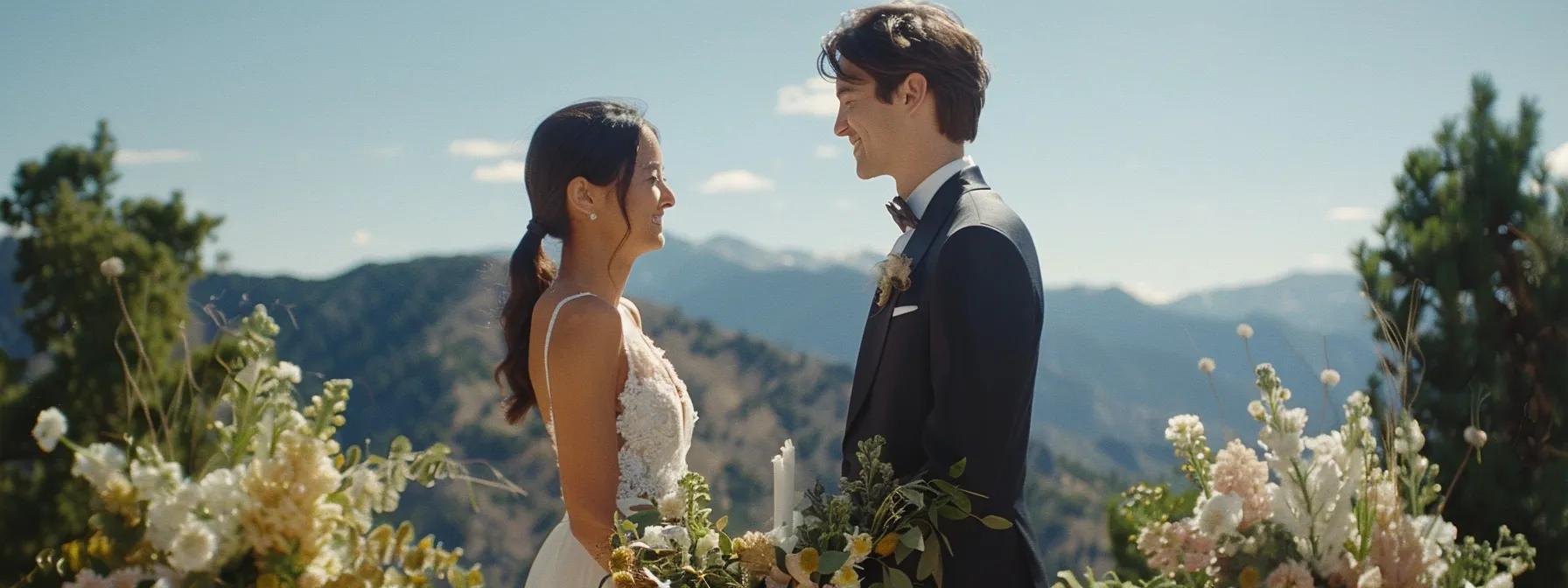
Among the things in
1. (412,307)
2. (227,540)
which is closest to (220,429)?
(227,540)

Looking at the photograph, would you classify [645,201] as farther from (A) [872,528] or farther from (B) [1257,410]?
(B) [1257,410]

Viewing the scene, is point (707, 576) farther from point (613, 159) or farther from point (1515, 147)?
point (1515, 147)

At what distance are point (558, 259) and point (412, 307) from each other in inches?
3717

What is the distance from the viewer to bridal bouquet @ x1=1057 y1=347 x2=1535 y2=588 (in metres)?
2.47

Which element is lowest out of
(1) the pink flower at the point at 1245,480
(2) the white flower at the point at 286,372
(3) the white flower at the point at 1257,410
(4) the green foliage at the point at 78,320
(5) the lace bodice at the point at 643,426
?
(4) the green foliage at the point at 78,320

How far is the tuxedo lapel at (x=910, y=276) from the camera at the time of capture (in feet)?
9.11

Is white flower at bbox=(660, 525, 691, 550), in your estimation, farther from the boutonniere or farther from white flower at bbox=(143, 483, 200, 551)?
white flower at bbox=(143, 483, 200, 551)

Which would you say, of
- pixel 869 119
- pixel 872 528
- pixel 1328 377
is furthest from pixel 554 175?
pixel 1328 377

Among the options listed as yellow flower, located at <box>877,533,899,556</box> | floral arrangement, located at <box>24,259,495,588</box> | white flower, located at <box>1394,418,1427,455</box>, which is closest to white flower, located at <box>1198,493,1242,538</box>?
white flower, located at <box>1394,418,1427,455</box>

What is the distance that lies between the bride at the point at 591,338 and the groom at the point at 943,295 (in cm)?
75

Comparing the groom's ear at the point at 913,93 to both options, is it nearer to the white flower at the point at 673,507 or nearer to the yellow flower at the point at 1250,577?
the white flower at the point at 673,507

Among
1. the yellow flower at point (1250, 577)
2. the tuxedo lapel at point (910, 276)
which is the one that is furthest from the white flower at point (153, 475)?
the yellow flower at point (1250, 577)

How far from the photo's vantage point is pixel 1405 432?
2.54m

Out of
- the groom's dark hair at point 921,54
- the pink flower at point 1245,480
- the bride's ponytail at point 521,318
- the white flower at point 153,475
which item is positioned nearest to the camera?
the white flower at point 153,475
